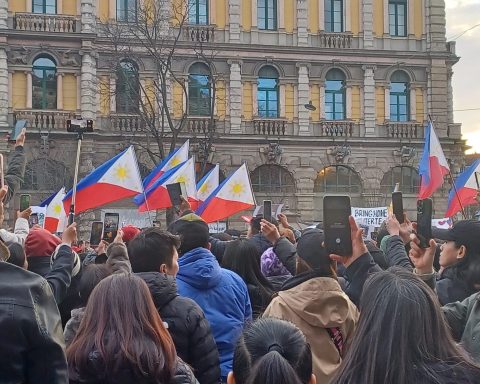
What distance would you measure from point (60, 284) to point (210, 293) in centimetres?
105

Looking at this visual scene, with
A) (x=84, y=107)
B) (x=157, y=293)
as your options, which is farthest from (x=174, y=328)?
(x=84, y=107)

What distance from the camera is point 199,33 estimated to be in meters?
27.9

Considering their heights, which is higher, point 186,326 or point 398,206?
point 398,206

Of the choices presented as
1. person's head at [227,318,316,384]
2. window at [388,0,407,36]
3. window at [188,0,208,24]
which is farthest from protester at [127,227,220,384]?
window at [388,0,407,36]

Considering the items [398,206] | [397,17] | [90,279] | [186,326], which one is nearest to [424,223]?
[398,206]

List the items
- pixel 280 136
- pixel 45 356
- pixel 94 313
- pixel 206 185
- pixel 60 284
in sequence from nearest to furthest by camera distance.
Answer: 1. pixel 45 356
2. pixel 94 313
3. pixel 60 284
4. pixel 206 185
5. pixel 280 136

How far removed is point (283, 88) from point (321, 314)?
2504cm

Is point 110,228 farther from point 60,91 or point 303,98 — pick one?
point 303,98

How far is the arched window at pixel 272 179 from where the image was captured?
27.6 meters

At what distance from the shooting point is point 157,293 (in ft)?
12.6

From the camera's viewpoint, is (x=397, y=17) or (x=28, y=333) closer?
(x=28, y=333)

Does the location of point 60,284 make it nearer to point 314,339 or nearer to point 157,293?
point 157,293

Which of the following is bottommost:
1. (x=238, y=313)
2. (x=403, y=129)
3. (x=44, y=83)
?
(x=238, y=313)

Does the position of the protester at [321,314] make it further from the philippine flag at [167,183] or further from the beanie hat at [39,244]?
the philippine flag at [167,183]
